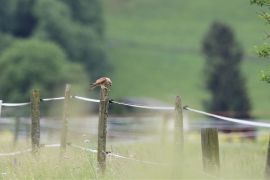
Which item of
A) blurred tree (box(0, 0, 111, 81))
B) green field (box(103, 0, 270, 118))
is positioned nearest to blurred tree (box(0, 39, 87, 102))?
green field (box(103, 0, 270, 118))

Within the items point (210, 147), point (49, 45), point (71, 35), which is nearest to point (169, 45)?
point (71, 35)

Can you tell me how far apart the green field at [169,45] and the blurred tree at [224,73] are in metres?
10.9

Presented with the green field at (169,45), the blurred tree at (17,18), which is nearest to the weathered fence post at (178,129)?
the green field at (169,45)

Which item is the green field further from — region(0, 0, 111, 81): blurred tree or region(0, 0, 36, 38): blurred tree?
region(0, 0, 36, 38): blurred tree

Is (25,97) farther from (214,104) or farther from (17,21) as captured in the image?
(17,21)

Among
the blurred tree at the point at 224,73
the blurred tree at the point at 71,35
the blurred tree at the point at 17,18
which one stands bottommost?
the blurred tree at the point at 224,73

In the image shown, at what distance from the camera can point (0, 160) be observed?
731 inches

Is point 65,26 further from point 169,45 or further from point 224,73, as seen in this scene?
point 224,73

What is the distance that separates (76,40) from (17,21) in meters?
9.83

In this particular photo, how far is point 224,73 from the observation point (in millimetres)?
82500

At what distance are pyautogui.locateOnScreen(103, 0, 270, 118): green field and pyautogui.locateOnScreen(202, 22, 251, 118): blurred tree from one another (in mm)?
10851

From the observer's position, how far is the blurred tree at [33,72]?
89625 mm

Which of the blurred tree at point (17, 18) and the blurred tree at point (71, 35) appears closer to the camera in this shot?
the blurred tree at point (71, 35)

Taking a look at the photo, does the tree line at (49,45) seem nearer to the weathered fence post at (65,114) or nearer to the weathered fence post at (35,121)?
the weathered fence post at (65,114)
